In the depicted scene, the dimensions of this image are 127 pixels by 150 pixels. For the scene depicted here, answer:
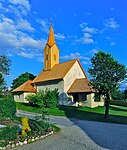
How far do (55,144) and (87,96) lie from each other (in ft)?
93.8

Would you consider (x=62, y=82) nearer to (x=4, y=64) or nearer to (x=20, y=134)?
(x=4, y=64)

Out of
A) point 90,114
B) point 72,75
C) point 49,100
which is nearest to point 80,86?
point 72,75

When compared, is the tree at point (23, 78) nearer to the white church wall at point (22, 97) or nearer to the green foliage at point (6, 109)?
the white church wall at point (22, 97)

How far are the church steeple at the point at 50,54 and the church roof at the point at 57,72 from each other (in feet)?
3.70

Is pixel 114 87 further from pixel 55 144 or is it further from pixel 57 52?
pixel 57 52

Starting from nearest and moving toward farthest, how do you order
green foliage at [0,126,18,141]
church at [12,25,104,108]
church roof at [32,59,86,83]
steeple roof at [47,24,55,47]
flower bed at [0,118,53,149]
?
flower bed at [0,118,53,149], green foliage at [0,126,18,141], church at [12,25,104,108], church roof at [32,59,86,83], steeple roof at [47,24,55,47]

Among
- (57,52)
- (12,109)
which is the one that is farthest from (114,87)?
(57,52)

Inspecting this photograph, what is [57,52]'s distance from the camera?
4988cm

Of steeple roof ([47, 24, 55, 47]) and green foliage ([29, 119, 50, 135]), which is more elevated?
steeple roof ([47, 24, 55, 47])

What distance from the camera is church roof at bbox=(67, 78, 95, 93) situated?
39825 mm

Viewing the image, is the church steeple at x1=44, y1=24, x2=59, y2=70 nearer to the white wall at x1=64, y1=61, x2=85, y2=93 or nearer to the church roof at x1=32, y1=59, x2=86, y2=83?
the church roof at x1=32, y1=59, x2=86, y2=83

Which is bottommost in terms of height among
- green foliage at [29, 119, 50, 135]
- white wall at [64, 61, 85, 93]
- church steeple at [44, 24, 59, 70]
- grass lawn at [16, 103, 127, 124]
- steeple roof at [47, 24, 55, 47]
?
grass lawn at [16, 103, 127, 124]

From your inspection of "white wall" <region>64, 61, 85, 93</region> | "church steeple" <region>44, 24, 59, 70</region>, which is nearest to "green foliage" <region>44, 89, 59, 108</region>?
"white wall" <region>64, 61, 85, 93</region>

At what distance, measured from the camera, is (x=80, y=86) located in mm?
41406
